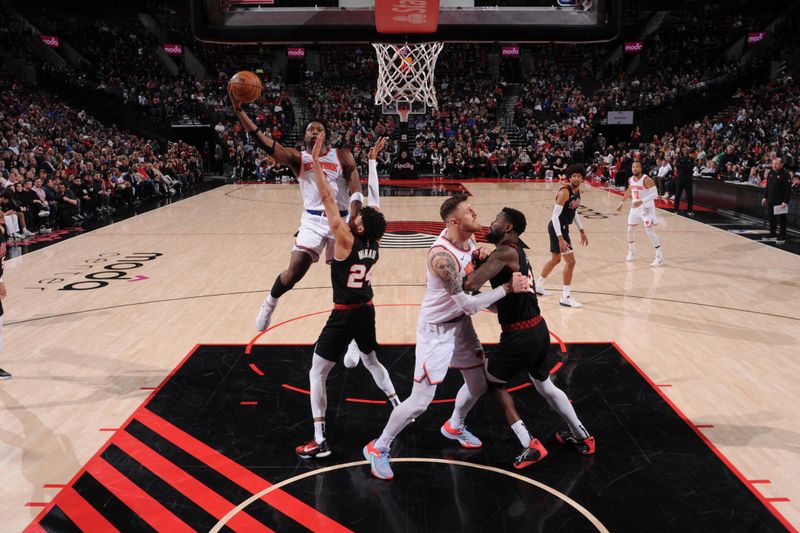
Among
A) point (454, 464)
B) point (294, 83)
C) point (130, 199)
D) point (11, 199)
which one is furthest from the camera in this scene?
point (294, 83)

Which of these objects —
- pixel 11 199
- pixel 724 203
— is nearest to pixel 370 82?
pixel 724 203

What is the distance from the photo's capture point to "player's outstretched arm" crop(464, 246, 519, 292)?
3.97 meters

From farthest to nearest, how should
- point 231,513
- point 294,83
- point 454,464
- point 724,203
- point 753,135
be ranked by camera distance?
point 294,83 → point 753,135 → point 724,203 → point 454,464 → point 231,513

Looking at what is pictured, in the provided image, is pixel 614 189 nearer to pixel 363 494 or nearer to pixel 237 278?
pixel 237 278

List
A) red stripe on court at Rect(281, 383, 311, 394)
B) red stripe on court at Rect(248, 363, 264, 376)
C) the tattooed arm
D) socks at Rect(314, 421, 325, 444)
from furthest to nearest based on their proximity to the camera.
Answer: red stripe on court at Rect(248, 363, 264, 376), red stripe on court at Rect(281, 383, 311, 394), socks at Rect(314, 421, 325, 444), the tattooed arm

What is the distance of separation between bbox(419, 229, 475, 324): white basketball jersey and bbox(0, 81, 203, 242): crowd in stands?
1064cm

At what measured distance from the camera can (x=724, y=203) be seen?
16.9m

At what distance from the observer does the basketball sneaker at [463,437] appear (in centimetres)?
469

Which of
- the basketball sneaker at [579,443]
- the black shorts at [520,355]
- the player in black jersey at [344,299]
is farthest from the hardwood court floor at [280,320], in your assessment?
the player in black jersey at [344,299]

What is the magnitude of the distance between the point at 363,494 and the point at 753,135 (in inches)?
836

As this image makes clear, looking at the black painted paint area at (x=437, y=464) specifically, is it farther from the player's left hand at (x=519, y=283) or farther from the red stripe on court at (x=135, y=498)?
the player's left hand at (x=519, y=283)

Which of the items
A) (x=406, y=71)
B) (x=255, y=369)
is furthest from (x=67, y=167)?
(x=255, y=369)

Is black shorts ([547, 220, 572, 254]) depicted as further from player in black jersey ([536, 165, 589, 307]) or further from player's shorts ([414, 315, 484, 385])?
player's shorts ([414, 315, 484, 385])

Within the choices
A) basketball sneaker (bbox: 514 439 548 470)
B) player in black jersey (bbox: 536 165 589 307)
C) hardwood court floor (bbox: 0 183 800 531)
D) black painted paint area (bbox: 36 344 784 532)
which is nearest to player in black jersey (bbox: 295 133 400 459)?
black painted paint area (bbox: 36 344 784 532)
